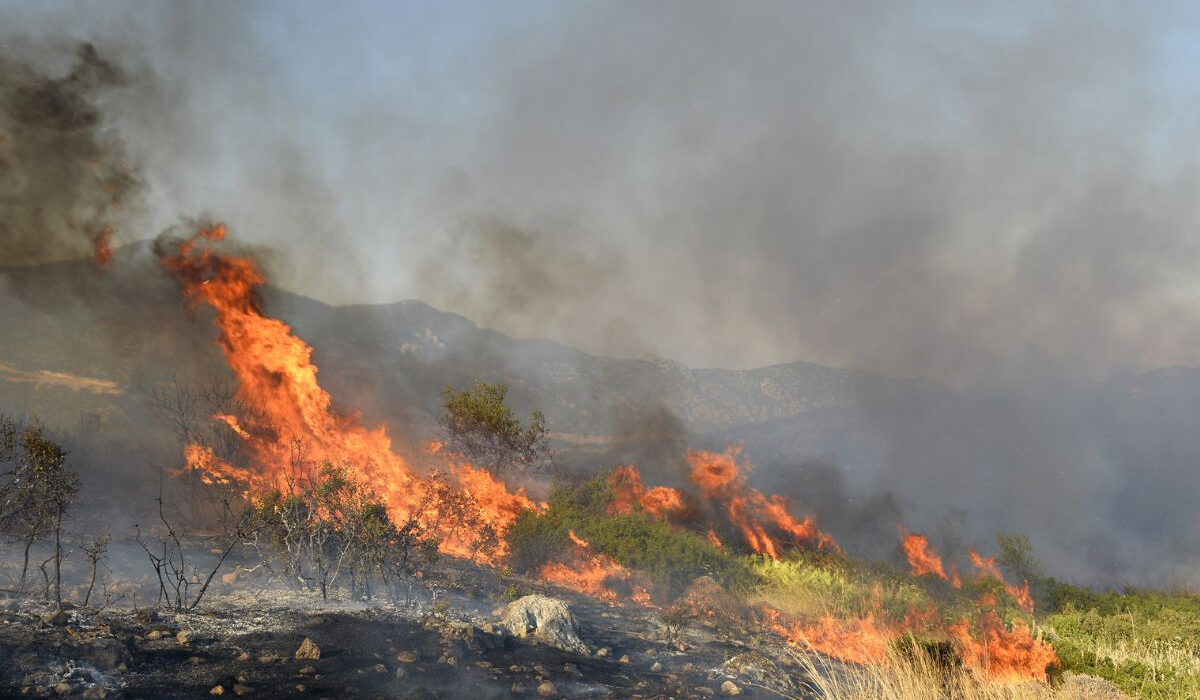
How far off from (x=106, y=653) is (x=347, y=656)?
2.92m

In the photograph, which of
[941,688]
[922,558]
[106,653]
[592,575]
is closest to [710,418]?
[922,558]

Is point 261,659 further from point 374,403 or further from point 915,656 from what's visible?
point 374,403

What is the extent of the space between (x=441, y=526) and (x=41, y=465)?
33.8 ft

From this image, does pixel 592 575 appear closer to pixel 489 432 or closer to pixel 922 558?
pixel 489 432

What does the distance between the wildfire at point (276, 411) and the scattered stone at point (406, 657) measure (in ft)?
28.9

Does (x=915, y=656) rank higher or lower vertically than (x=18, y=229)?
lower

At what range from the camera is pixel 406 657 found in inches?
368

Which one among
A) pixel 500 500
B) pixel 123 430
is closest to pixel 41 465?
pixel 500 500

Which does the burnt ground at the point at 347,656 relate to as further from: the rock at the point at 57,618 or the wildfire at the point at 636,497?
the wildfire at the point at 636,497

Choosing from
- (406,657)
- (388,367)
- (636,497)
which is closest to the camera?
(406,657)

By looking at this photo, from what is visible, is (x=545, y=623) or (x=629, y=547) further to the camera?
(x=629, y=547)

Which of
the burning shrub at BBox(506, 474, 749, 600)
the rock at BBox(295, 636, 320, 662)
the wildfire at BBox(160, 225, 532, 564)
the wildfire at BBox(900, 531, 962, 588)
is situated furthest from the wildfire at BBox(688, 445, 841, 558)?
the rock at BBox(295, 636, 320, 662)

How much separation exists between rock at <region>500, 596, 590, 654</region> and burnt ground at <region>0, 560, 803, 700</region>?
8.6 inches

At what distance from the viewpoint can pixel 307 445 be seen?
18.3 m
